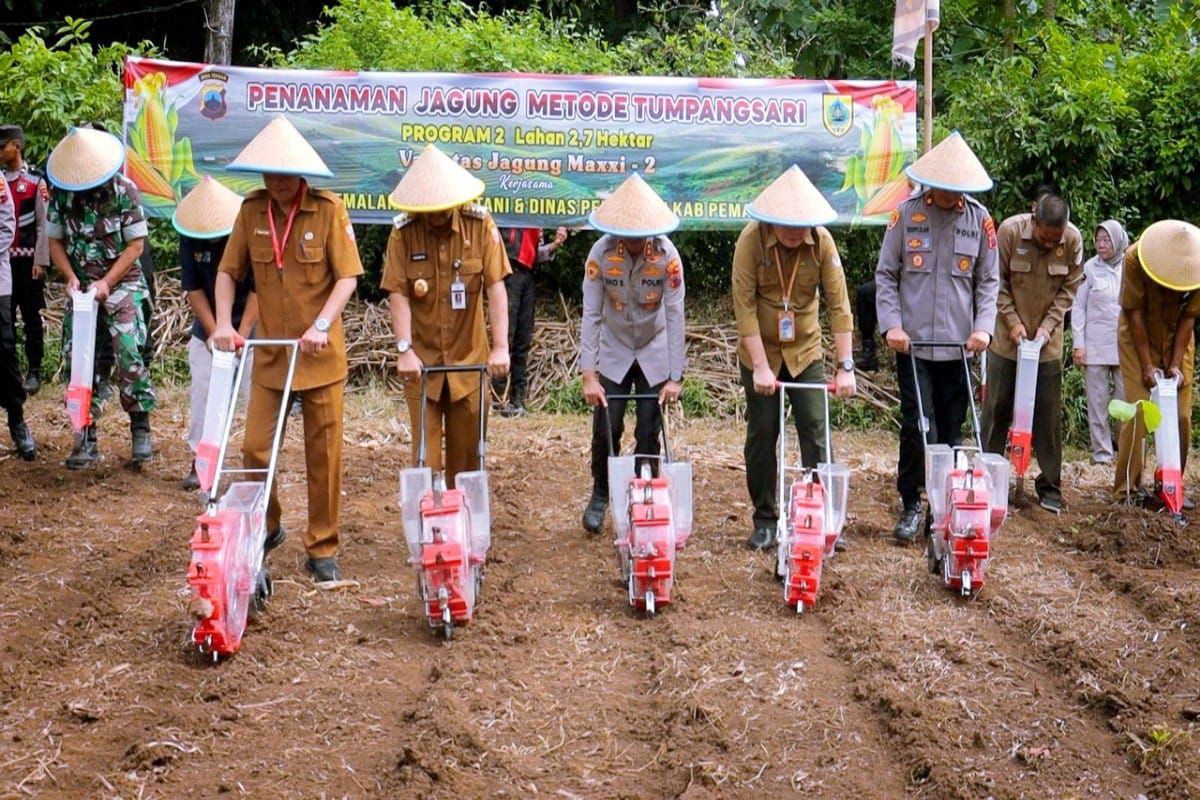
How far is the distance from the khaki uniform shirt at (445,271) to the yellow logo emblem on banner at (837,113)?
5.16m

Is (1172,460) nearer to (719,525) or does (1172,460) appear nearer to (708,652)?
(719,525)

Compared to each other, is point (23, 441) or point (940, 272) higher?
point (940, 272)

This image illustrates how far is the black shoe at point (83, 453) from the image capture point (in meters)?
8.73

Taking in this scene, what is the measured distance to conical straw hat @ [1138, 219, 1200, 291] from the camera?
815cm

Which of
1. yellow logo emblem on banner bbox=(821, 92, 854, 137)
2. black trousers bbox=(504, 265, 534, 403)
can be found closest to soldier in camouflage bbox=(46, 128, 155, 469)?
black trousers bbox=(504, 265, 534, 403)

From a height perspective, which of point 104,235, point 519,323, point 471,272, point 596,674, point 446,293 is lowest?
point 596,674

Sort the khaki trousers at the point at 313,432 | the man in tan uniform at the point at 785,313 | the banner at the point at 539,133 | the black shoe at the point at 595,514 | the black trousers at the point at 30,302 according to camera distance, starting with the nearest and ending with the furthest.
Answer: the khaki trousers at the point at 313,432 → the man in tan uniform at the point at 785,313 → the black shoe at the point at 595,514 → the black trousers at the point at 30,302 → the banner at the point at 539,133

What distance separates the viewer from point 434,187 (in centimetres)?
645

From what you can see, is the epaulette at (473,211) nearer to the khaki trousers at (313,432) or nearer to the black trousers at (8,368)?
the khaki trousers at (313,432)

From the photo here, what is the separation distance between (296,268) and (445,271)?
728 millimetres

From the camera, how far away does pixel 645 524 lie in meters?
6.06

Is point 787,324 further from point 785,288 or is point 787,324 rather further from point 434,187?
point 434,187

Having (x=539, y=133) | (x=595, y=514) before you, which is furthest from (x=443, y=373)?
(x=539, y=133)

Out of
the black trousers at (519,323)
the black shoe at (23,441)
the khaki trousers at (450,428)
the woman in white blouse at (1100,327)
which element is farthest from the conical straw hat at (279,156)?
the woman in white blouse at (1100,327)
